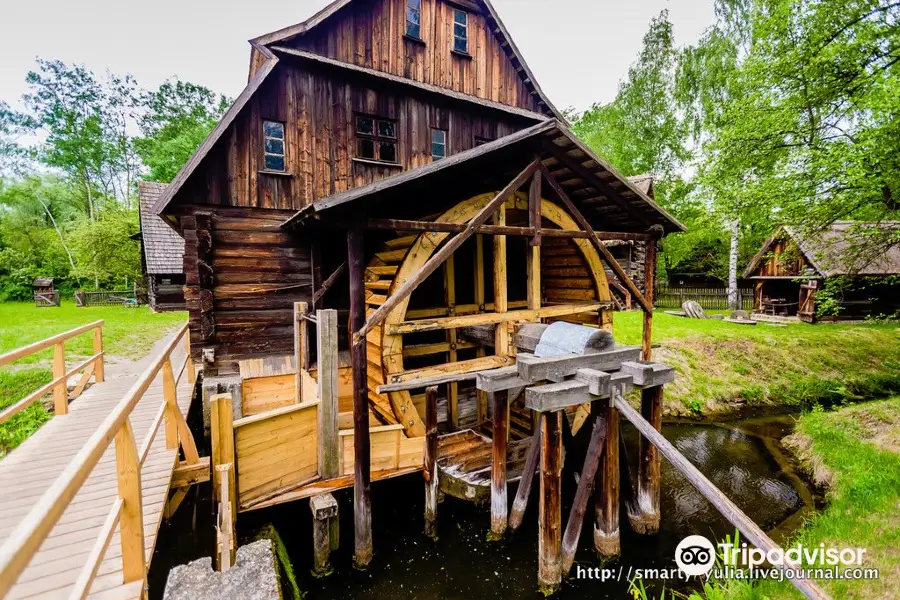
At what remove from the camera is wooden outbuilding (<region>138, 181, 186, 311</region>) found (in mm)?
17672

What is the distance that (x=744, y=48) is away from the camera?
1798cm

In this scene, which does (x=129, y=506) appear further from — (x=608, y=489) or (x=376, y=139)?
(x=376, y=139)

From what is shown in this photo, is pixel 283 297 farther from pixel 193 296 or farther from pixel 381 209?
pixel 381 209

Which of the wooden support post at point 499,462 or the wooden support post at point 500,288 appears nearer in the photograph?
the wooden support post at point 499,462

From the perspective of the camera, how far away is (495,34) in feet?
29.1

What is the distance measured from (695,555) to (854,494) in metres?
2.73

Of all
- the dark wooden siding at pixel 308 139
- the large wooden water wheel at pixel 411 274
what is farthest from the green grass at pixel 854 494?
the dark wooden siding at pixel 308 139

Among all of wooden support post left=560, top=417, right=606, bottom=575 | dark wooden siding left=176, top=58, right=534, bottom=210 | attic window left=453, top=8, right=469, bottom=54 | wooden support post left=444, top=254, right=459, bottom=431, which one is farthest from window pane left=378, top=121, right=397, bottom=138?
wooden support post left=560, top=417, right=606, bottom=575

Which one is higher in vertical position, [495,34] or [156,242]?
[495,34]

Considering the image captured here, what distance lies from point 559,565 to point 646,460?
167 cm

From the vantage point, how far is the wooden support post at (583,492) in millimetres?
4363

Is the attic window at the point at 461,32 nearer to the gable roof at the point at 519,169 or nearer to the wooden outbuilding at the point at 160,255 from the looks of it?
the gable roof at the point at 519,169

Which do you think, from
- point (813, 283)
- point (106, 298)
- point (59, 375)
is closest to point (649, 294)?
point (59, 375)

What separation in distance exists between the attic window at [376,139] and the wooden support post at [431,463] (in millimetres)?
4876
